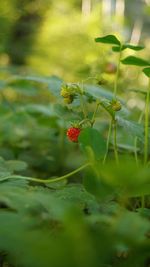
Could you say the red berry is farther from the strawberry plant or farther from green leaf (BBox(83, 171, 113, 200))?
green leaf (BBox(83, 171, 113, 200))

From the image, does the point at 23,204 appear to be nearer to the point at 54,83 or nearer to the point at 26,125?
the point at 54,83


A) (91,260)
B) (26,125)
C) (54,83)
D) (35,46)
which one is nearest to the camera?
(91,260)

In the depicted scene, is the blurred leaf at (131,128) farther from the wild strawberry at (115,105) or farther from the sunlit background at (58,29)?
the sunlit background at (58,29)

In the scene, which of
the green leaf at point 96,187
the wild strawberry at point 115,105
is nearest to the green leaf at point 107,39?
the wild strawberry at point 115,105

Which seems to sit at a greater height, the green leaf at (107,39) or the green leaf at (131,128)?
the green leaf at (107,39)

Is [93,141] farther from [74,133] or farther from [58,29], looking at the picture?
[58,29]

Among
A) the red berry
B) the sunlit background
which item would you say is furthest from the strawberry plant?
the sunlit background

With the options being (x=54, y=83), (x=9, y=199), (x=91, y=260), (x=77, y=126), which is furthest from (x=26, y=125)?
(x=91, y=260)

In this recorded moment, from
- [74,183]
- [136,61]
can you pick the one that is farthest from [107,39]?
[74,183]

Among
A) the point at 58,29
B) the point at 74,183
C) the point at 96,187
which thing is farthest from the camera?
the point at 58,29
